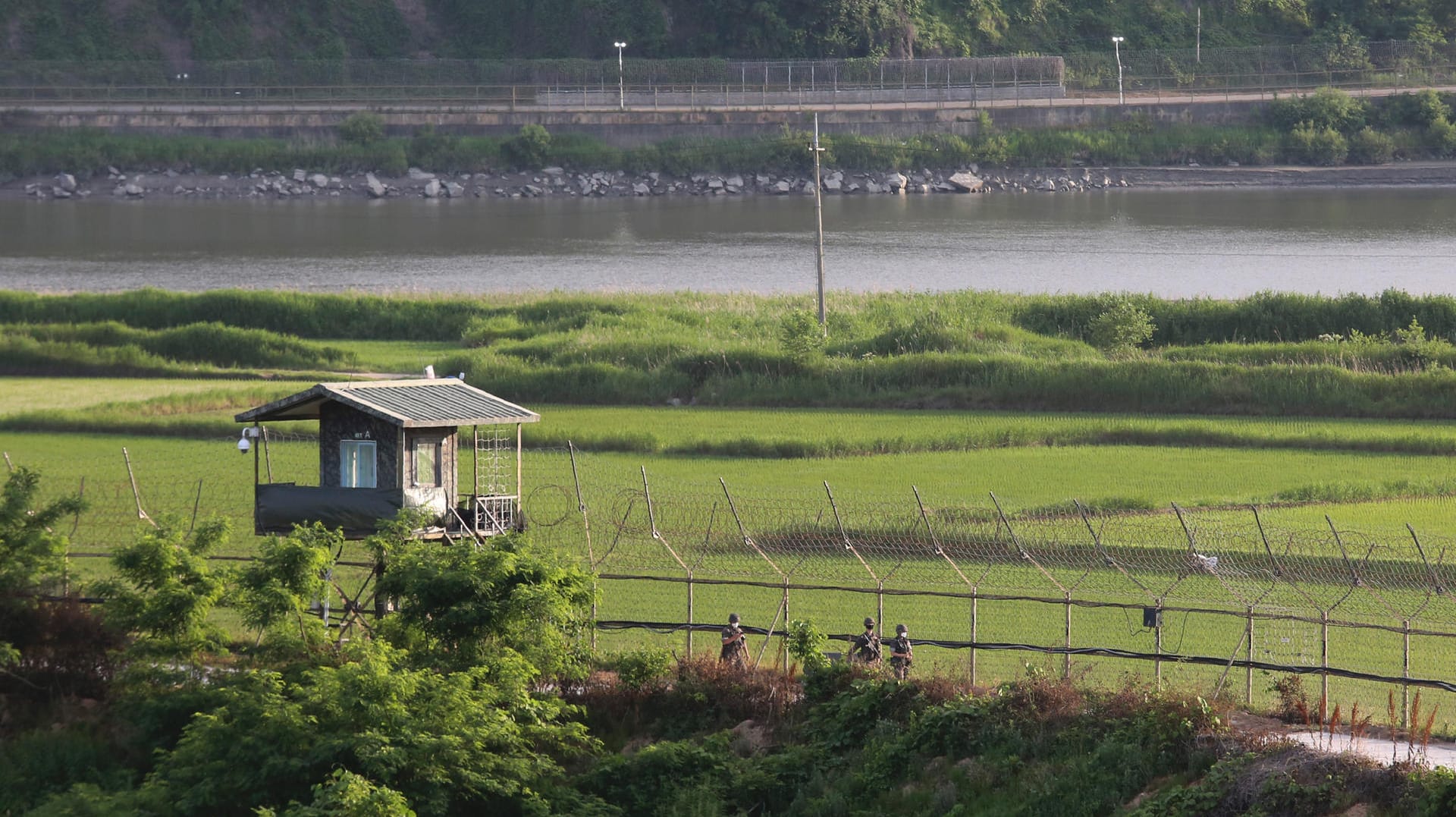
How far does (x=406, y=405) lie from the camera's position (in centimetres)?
3084

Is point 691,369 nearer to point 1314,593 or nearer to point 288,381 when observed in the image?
point 288,381

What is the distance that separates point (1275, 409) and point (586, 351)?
1976 centimetres

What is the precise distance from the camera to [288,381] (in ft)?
176

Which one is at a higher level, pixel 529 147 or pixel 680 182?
pixel 529 147

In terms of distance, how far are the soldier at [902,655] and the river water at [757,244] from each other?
150 feet

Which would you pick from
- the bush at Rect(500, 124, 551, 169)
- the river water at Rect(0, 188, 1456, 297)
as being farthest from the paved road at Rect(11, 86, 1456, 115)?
the river water at Rect(0, 188, 1456, 297)

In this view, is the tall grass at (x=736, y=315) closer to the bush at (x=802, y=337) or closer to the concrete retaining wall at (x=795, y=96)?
the bush at (x=802, y=337)

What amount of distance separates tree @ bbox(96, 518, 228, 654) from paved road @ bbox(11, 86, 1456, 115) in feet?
338

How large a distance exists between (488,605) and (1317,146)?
111502 millimetres

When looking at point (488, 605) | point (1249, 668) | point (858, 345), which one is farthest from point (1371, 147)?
point (488, 605)

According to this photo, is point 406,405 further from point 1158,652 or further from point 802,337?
point 802,337

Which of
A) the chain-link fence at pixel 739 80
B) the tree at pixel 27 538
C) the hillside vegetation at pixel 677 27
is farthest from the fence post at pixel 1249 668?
the hillside vegetation at pixel 677 27

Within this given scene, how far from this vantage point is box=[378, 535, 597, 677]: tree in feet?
85.9

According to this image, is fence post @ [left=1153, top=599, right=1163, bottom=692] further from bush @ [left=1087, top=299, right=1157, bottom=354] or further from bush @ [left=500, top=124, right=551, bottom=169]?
bush @ [left=500, top=124, right=551, bottom=169]
